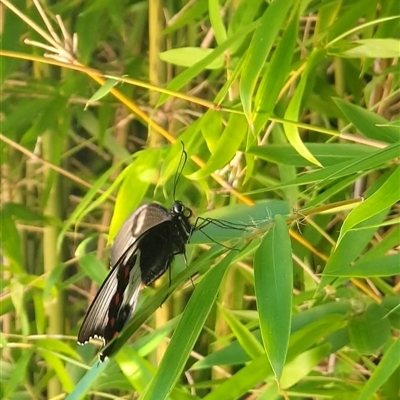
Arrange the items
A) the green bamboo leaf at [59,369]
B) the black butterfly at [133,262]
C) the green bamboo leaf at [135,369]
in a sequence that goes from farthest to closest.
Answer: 1. the green bamboo leaf at [59,369]
2. the green bamboo leaf at [135,369]
3. the black butterfly at [133,262]

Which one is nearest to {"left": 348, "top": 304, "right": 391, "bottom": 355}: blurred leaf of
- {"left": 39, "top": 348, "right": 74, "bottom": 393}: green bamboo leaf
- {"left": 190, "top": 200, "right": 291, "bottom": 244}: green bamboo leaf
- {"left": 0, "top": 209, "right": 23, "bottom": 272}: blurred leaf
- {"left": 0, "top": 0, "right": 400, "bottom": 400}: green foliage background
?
{"left": 0, "top": 0, "right": 400, "bottom": 400}: green foliage background

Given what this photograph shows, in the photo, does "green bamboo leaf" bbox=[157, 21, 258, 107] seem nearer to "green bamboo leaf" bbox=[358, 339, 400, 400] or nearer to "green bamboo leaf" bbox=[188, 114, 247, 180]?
"green bamboo leaf" bbox=[188, 114, 247, 180]

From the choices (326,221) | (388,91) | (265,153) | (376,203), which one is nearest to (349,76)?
(388,91)

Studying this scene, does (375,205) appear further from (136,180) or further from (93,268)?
(93,268)

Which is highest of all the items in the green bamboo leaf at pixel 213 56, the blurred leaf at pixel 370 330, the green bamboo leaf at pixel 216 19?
the green bamboo leaf at pixel 216 19

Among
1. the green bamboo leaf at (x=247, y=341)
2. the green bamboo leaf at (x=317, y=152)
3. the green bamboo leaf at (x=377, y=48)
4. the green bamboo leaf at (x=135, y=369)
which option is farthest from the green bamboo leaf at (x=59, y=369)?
the green bamboo leaf at (x=377, y=48)

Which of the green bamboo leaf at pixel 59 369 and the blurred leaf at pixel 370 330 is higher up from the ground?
the blurred leaf at pixel 370 330

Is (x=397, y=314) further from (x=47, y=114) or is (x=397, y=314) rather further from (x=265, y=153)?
(x=47, y=114)

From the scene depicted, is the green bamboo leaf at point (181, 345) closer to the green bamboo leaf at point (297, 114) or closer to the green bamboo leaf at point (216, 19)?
the green bamboo leaf at point (297, 114)
